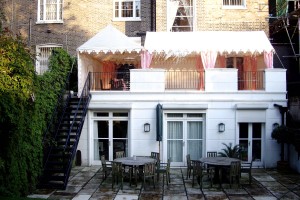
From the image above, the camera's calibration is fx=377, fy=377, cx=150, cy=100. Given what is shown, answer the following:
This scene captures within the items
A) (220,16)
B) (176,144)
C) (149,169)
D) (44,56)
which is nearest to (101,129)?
(176,144)

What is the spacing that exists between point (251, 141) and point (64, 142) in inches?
334

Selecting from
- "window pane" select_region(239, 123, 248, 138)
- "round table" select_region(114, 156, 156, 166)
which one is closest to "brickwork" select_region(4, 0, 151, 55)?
"window pane" select_region(239, 123, 248, 138)

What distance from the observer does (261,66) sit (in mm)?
20250

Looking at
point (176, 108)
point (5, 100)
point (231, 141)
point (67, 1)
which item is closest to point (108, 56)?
point (67, 1)

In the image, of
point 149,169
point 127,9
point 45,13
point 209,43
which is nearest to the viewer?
point 149,169

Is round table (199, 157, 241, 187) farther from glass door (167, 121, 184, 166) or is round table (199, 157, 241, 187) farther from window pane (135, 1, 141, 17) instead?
window pane (135, 1, 141, 17)

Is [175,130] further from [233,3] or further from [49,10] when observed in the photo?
[49,10]

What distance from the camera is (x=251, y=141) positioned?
1753 centimetres

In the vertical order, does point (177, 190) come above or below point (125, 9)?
below

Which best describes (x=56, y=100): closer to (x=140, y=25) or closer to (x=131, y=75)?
(x=131, y=75)

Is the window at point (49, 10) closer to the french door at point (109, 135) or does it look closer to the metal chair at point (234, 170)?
the french door at point (109, 135)

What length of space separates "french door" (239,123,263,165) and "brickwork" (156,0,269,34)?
6362mm

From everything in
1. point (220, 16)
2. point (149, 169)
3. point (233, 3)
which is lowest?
point (149, 169)

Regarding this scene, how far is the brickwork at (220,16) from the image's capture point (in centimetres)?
2117
